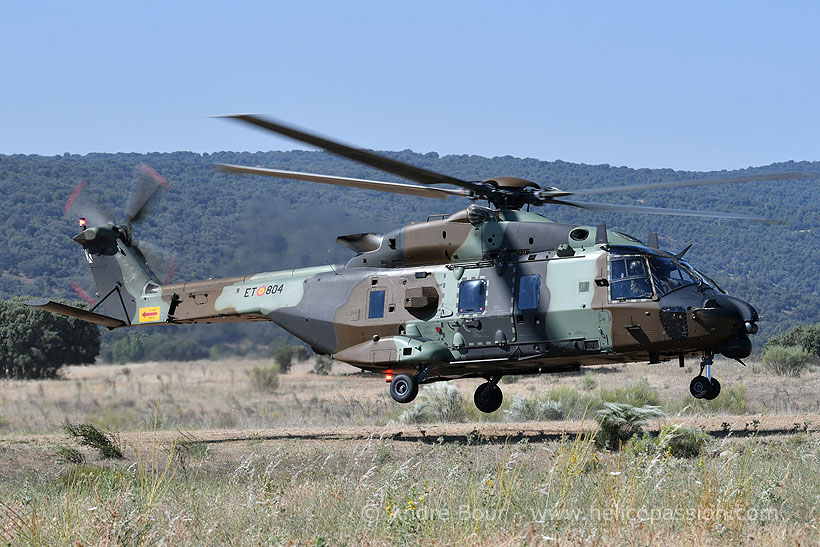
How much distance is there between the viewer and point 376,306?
59.5 ft

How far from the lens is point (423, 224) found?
17.8 meters

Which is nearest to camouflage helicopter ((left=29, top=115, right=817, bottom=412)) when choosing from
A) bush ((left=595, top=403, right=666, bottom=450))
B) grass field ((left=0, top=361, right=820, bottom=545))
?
bush ((left=595, top=403, right=666, bottom=450))

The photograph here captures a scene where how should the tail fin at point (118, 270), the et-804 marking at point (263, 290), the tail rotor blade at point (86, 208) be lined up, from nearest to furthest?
the et-804 marking at point (263, 290), the tail fin at point (118, 270), the tail rotor blade at point (86, 208)

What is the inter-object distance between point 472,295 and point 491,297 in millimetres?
391

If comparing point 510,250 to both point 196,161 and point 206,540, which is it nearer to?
point 206,540

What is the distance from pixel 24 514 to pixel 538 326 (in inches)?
380

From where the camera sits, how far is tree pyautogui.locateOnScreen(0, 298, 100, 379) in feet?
138

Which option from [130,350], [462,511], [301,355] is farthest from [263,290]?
[301,355]

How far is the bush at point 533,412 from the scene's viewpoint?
891 inches

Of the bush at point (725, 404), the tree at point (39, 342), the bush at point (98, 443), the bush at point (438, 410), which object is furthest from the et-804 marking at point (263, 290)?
the tree at point (39, 342)

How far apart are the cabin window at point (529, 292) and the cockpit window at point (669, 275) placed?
1904mm

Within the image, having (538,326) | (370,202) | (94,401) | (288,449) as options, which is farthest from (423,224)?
(370,202)

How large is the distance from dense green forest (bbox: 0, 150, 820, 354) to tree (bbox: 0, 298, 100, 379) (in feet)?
17.9

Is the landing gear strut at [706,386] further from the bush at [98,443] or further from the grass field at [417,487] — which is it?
the bush at [98,443]
